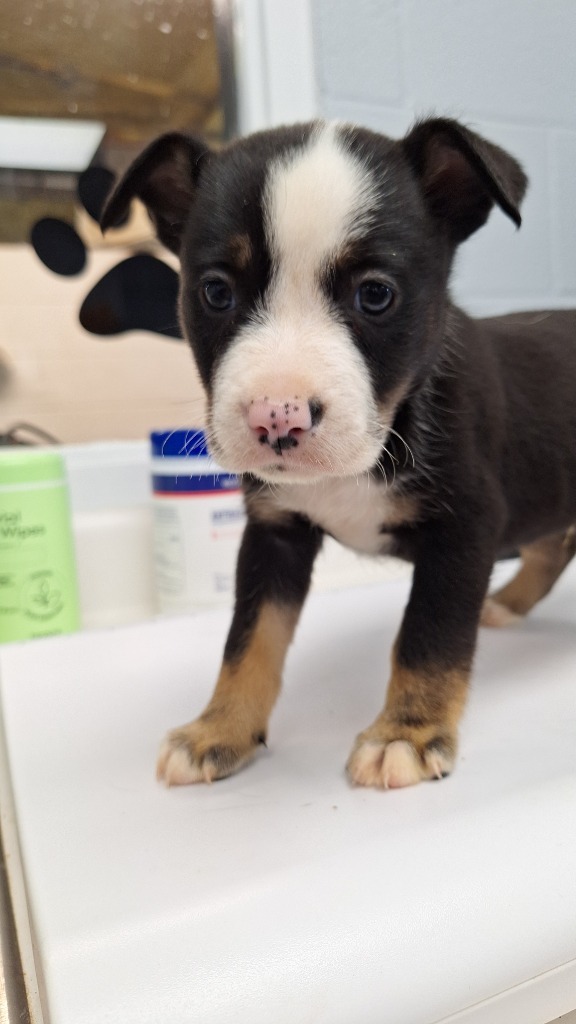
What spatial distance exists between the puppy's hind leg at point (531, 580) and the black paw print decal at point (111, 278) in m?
0.79

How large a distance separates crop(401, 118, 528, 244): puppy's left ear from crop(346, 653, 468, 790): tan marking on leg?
1.54ft

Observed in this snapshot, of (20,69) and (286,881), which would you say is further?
(20,69)

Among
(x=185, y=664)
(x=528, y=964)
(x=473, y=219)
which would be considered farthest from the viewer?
(x=185, y=664)

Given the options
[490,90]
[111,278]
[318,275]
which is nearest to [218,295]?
[318,275]

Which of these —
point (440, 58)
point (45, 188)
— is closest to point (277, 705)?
point (45, 188)

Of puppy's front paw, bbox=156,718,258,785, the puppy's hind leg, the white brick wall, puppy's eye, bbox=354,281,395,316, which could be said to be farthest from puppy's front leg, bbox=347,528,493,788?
the white brick wall

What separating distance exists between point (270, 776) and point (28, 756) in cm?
27

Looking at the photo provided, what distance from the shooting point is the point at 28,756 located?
0.93 metres

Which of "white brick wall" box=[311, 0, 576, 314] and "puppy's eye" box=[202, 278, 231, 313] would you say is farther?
"white brick wall" box=[311, 0, 576, 314]

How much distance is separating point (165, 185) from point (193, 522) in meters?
0.74

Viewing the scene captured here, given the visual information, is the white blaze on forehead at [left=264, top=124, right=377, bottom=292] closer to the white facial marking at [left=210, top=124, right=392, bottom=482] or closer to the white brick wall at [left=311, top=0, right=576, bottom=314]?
the white facial marking at [left=210, top=124, right=392, bottom=482]

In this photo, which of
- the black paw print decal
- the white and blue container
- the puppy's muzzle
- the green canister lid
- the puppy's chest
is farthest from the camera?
the black paw print decal

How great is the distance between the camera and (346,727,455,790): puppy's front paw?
32.0 inches

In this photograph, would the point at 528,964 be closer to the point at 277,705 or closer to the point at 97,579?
the point at 277,705
